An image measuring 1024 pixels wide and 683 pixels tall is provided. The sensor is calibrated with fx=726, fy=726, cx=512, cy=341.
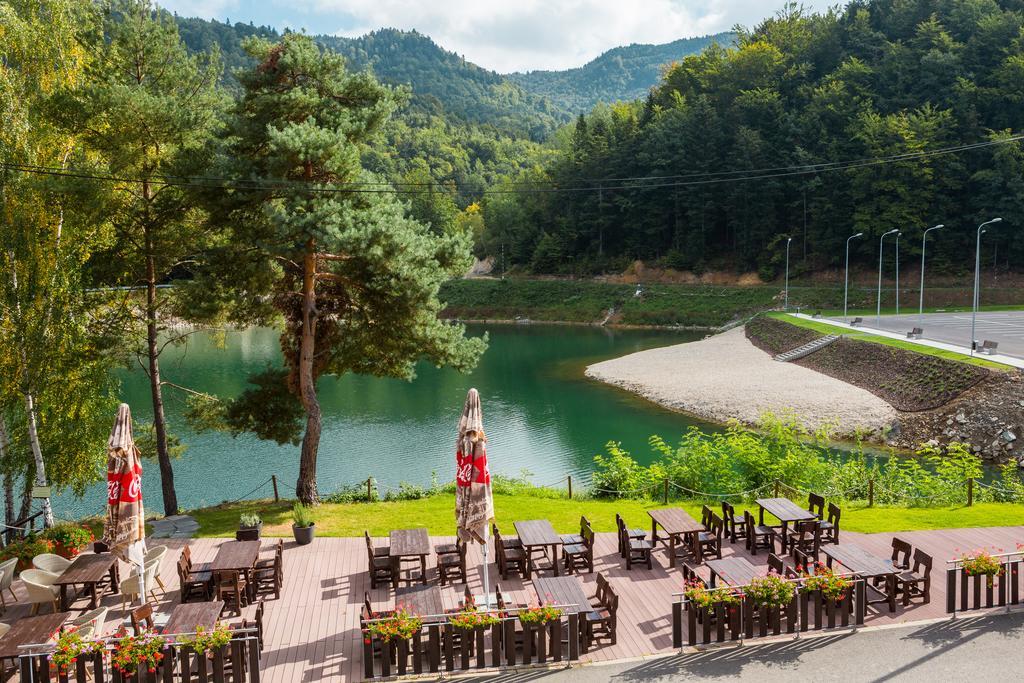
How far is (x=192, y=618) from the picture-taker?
9594 millimetres

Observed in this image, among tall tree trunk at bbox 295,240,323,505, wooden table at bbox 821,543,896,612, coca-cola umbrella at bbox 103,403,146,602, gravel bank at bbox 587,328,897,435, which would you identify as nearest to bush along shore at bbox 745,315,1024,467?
gravel bank at bbox 587,328,897,435

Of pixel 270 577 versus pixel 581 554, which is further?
pixel 581 554

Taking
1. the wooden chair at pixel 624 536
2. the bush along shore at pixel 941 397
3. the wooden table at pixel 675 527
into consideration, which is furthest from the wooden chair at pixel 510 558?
the bush along shore at pixel 941 397

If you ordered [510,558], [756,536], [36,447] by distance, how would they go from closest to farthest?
[510,558], [756,536], [36,447]

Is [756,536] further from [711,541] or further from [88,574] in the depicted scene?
[88,574]

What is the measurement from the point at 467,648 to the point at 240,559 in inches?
174

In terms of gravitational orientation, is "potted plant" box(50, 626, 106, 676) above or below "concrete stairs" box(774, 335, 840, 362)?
below

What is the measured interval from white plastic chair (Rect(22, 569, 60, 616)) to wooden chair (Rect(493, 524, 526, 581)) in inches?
278

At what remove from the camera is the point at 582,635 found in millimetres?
9867

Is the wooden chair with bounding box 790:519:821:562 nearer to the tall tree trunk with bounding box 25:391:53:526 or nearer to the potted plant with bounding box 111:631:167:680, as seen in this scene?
the potted plant with bounding box 111:631:167:680

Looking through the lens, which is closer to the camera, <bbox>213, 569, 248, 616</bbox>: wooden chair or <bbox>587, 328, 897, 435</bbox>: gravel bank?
<bbox>213, 569, 248, 616</bbox>: wooden chair

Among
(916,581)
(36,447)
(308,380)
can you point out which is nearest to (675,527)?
(916,581)

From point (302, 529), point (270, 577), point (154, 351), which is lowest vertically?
point (270, 577)

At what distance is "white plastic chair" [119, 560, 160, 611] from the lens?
11555 mm
